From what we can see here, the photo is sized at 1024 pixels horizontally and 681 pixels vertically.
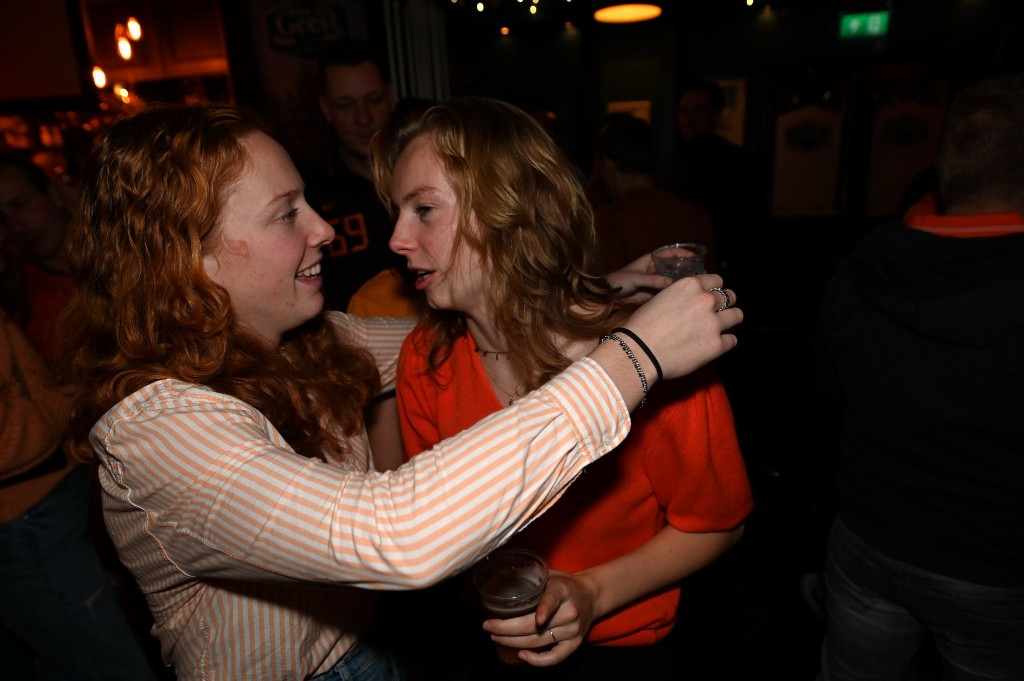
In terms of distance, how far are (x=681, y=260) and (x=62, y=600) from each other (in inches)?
95.5

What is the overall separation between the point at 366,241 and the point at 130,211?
1.50 metres

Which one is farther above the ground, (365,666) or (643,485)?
(643,485)

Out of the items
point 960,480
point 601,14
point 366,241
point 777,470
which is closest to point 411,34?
point 601,14

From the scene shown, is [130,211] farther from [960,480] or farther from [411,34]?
[411,34]

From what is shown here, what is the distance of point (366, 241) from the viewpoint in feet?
8.79

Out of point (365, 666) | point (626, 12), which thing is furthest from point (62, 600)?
point (626, 12)

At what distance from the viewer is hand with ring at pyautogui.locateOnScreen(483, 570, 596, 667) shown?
1168 mm

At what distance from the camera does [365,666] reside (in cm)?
147

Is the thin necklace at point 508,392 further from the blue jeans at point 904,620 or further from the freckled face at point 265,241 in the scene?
the blue jeans at point 904,620

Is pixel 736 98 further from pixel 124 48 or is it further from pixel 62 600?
pixel 62 600

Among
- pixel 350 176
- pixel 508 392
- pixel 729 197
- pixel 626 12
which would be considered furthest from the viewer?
pixel 626 12

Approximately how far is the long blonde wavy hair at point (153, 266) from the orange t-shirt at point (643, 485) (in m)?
0.49

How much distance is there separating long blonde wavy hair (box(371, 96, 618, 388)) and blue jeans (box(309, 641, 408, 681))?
2.50 feet

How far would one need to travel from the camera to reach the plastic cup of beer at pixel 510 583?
1170mm
